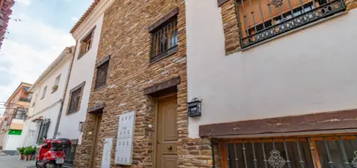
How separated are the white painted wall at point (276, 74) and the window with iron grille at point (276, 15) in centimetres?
13

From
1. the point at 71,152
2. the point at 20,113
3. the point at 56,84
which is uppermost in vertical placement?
the point at 56,84

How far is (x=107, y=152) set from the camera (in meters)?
4.89

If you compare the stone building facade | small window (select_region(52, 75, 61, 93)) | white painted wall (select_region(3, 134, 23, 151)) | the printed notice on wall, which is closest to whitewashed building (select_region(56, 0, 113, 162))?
small window (select_region(52, 75, 61, 93))

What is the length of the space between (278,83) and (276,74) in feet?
0.39

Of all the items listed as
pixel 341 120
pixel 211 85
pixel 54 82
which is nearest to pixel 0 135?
pixel 54 82

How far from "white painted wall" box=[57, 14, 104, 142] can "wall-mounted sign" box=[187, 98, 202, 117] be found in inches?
199

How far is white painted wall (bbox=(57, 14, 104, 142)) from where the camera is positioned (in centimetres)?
693

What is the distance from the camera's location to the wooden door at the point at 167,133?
375cm

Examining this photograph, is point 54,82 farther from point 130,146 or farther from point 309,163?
point 309,163

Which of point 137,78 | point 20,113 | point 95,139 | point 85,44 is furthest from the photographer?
point 20,113

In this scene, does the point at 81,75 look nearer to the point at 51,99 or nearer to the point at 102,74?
the point at 102,74

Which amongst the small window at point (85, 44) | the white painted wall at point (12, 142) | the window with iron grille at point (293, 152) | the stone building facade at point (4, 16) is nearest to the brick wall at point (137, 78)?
the window with iron grille at point (293, 152)

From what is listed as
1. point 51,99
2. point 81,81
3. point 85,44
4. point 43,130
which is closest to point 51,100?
point 51,99

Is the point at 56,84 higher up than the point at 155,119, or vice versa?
the point at 56,84
